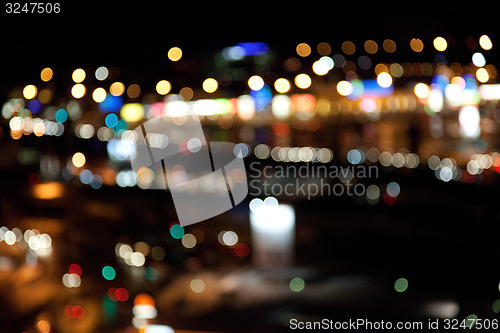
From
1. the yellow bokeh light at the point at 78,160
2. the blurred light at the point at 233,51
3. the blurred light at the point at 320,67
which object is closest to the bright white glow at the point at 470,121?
the blurred light at the point at 320,67

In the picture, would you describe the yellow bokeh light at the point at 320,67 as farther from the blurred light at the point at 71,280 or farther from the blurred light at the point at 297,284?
the blurred light at the point at 71,280

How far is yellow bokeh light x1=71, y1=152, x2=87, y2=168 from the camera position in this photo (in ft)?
51.2

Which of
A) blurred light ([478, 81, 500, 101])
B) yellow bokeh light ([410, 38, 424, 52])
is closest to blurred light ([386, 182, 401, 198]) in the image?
blurred light ([478, 81, 500, 101])

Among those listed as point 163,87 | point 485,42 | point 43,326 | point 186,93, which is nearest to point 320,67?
point 186,93

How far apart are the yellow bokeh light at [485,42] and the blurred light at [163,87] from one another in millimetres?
8696

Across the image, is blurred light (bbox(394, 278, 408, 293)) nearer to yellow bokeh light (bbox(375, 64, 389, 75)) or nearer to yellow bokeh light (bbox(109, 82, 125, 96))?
yellow bokeh light (bbox(375, 64, 389, 75))

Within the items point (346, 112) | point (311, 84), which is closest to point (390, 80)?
point (346, 112)

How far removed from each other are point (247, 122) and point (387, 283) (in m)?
10.9

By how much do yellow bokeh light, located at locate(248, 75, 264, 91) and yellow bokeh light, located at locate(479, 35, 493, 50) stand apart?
7.96m

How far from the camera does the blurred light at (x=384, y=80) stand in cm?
1220

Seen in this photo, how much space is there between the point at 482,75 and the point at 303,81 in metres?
5.87

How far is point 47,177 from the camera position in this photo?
41.0 feet

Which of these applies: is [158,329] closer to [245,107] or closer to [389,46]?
[389,46]

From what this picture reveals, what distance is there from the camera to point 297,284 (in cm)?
555
